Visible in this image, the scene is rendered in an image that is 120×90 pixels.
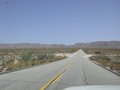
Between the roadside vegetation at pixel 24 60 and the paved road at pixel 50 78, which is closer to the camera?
the paved road at pixel 50 78

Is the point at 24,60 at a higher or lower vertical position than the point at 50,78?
higher

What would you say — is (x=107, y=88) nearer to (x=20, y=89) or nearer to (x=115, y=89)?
(x=115, y=89)

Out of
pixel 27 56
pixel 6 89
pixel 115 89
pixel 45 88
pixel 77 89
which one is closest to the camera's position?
pixel 115 89

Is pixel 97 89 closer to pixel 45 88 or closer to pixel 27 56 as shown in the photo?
pixel 45 88

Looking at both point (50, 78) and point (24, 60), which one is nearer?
point (50, 78)

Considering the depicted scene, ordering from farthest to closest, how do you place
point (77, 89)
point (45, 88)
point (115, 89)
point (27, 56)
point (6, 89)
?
point (27, 56) → point (45, 88) → point (6, 89) → point (77, 89) → point (115, 89)

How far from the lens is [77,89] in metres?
4.83

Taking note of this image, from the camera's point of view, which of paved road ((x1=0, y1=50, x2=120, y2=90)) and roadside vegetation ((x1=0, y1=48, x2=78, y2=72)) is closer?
paved road ((x1=0, y1=50, x2=120, y2=90))

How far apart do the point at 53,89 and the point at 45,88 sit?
0.58 meters

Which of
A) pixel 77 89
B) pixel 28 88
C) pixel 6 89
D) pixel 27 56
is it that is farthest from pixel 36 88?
pixel 27 56

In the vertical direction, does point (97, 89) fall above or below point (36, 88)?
above

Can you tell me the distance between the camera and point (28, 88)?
13320mm

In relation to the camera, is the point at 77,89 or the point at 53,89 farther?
the point at 53,89

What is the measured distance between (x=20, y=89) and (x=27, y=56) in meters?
38.9
